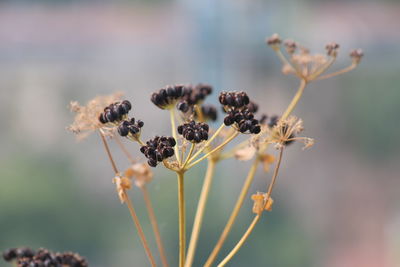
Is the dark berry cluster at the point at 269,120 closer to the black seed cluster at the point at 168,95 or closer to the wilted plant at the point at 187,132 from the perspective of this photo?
the wilted plant at the point at 187,132

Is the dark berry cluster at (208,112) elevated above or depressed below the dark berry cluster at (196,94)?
below

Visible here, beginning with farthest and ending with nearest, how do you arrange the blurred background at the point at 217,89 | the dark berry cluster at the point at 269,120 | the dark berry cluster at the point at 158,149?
1. the blurred background at the point at 217,89
2. the dark berry cluster at the point at 269,120
3. the dark berry cluster at the point at 158,149

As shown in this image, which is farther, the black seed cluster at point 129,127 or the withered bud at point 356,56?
the withered bud at point 356,56

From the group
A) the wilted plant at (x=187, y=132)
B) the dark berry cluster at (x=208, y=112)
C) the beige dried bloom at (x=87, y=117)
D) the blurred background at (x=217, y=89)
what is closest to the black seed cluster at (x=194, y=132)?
the wilted plant at (x=187, y=132)

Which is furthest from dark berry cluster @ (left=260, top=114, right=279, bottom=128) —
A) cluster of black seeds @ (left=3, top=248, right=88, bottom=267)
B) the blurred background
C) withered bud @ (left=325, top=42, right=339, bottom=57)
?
the blurred background

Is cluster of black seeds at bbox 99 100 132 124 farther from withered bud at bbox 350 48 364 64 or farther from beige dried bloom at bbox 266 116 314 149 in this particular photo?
withered bud at bbox 350 48 364 64

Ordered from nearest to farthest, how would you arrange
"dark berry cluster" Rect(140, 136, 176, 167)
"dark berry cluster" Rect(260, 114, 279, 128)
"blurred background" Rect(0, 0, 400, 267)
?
"dark berry cluster" Rect(140, 136, 176, 167)
"dark berry cluster" Rect(260, 114, 279, 128)
"blurred background" Rect(0, 0, 400, 267)

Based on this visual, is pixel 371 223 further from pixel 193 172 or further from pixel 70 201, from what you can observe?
pixel 70 201
